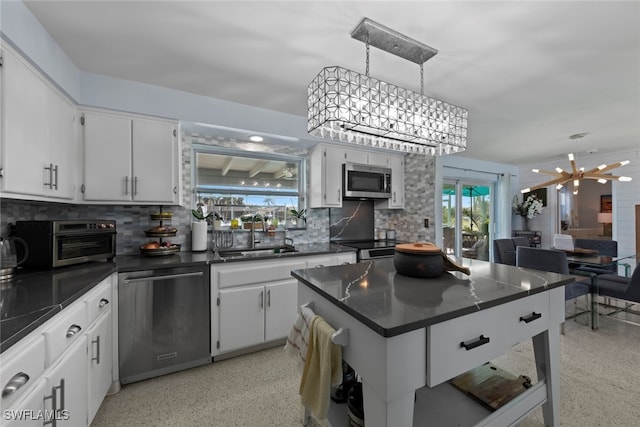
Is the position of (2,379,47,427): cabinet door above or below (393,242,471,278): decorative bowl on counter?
below

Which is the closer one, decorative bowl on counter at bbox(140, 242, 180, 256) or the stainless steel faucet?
decorative bowl on counter at bbox(140, 242, 180, 256)

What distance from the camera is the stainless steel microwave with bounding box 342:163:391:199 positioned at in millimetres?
3393

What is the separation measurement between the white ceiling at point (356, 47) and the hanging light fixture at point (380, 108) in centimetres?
9

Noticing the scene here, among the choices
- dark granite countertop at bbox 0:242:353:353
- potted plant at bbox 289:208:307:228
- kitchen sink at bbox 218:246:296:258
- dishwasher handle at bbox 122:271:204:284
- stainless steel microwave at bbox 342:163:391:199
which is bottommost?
dishwasher handle at bbox 122:271:204:284

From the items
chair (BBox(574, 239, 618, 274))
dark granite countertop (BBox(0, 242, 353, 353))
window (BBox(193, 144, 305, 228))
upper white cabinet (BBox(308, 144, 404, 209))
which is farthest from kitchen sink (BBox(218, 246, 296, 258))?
chair (BBox(574, 239, 618, 274))

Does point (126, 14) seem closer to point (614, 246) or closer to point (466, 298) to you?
point (466, 298)

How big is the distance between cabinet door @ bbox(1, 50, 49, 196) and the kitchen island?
168cm

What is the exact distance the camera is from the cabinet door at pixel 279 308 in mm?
2529

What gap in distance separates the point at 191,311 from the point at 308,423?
4.07ft

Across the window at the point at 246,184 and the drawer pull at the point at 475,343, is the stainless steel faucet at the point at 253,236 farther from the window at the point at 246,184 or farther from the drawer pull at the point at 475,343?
the drawer pull at the point at 475,343

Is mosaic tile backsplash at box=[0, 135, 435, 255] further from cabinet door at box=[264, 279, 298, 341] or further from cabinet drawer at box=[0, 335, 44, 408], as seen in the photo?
cabinet drawer at box=[0, 335, 44, 408]

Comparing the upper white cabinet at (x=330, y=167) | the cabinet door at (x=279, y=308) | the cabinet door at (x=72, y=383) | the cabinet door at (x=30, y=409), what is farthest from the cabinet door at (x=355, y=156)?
the cabinet door at (x=30, y=409)

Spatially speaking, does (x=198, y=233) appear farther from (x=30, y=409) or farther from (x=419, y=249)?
(x=419, y=249)

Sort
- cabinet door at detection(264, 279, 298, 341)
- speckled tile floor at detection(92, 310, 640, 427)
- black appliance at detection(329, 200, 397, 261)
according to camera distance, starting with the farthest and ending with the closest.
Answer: black appliance at detection(329, 200, 397, 261), cabinet door at detection(264, 279, 298, 341), speckled tile floor at detection(92, 310, 640, 427)
